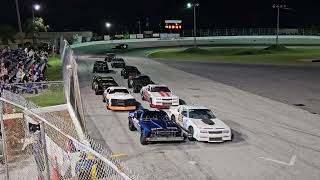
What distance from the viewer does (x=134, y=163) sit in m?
14.7

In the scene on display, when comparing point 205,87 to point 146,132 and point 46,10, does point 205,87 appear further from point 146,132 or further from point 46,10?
point 46,10

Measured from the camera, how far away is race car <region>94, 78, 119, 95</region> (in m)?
28.4

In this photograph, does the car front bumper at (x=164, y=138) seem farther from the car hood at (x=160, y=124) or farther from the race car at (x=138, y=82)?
the race car at (x=138, y=82)

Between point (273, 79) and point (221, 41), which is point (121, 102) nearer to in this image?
point (273, 79)

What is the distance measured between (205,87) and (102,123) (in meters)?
14.1

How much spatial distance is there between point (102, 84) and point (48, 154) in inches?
790

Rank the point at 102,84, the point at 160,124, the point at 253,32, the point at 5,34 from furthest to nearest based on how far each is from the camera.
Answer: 1. the point at 253,32
2. the point at 5,34
3. the point at 102,84
4. the point at 160,124

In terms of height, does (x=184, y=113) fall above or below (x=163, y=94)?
below

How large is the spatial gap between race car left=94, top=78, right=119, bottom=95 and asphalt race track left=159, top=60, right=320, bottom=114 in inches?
407

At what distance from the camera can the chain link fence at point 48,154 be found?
6.48 metres

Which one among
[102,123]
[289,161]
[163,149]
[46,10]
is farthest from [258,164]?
[46,10]

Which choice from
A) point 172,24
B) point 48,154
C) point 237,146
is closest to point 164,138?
point 237,146

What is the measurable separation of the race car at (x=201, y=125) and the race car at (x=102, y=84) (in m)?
9.19

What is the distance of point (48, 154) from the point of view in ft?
28.9
